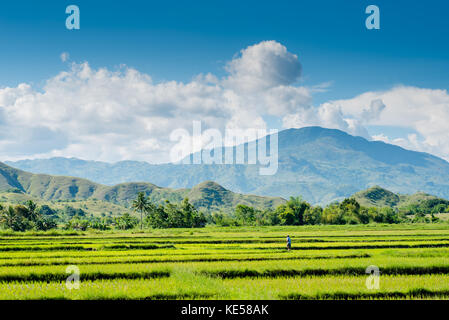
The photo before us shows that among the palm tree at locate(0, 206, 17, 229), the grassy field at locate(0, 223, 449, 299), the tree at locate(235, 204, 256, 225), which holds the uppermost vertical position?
the grassy field at locate(0, 223, 449, 299)

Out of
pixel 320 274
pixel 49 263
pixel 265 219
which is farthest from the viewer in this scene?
pixel 265 219

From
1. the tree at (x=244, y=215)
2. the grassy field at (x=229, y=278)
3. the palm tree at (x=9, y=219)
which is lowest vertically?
the tree at (x=244, y=215)

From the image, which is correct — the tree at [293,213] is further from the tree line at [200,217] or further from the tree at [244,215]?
the tree at [244,215]

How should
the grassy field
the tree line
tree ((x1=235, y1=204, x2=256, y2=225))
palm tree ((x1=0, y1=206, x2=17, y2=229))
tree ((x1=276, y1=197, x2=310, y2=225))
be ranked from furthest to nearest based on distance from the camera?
tree ((x1=235, y1=204, x2=256, y2=225)) → tree ((x1=276, y1=197, x2=310, y2=225)) → the tree line → palm tree ((x1=0, y1=206, x2=17, y2=229)) → the grassy field

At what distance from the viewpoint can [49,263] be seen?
27625 millimetres

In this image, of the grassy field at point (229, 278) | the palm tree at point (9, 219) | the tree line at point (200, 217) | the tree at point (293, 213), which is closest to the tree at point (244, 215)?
the tree line at point (200, 217)

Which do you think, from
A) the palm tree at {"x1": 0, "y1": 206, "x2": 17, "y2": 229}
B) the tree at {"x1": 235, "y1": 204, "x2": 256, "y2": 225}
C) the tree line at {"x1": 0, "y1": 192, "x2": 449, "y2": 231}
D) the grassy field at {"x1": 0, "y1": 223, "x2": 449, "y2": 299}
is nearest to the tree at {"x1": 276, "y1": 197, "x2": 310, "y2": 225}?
the tree line at {"x1": 0, "y1": 192, "x2": 449, "y2": 231}

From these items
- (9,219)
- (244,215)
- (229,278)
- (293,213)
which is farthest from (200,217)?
(229,278)

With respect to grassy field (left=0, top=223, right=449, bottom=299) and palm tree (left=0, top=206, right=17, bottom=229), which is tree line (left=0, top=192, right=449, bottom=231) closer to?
palm tree (left=0, top=206, right=17, bottom=229)

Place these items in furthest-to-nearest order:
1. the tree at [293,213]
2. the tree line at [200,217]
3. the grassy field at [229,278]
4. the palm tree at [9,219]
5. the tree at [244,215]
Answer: the tree at [244,215]
the tree at [293,213]
the tree line at [200,217]
the palm tree at [9,219]
the grassy field at [229,278]

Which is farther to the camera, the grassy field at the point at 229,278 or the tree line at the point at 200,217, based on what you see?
the tree line at the point at 200,217
